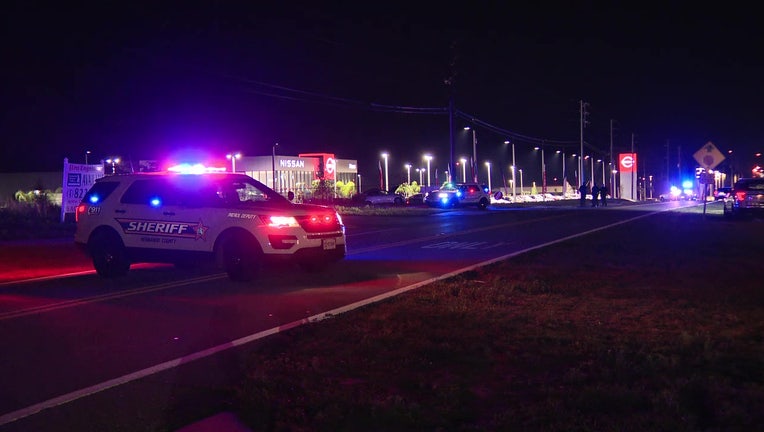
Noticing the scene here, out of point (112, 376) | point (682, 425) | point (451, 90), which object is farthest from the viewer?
point (451, 90)

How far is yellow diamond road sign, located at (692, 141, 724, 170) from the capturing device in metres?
27.1

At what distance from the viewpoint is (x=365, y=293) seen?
472 inches

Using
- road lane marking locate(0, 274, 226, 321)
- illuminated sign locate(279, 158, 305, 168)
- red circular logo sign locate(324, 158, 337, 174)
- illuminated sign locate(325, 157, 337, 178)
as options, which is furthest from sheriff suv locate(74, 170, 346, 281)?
illuminated sign locate(279, 158, 305, 168)

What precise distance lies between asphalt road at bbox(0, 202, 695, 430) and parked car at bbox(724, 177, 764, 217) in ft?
64.4

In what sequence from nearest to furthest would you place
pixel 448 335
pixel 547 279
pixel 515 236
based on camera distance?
pixel 448 335, pixel 547 279, pixel 515 236

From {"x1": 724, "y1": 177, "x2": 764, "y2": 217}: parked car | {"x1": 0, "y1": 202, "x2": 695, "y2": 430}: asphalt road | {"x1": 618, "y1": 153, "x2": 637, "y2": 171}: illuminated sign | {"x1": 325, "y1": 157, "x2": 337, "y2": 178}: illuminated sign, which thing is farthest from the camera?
{"x1": 618, "y1": 153, "x2": 637, "y2": 171}: illuminated sign

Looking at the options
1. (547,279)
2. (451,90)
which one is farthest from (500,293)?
(451,90)

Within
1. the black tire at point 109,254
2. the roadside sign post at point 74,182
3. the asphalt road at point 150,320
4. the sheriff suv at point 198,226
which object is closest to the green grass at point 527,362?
the asphalt road at point 150,320

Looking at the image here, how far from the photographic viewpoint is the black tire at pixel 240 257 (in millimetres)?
13180

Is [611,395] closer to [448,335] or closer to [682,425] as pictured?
[682,425]

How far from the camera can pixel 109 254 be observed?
14.0 m

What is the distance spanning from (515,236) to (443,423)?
19.4 meters

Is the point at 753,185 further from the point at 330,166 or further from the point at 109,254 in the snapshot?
the point at 330,166

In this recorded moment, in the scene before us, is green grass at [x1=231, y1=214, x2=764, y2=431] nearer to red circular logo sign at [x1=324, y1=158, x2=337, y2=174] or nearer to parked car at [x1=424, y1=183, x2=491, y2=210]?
parked car at [x1=424, y1=183, x2=491, y2=210]
